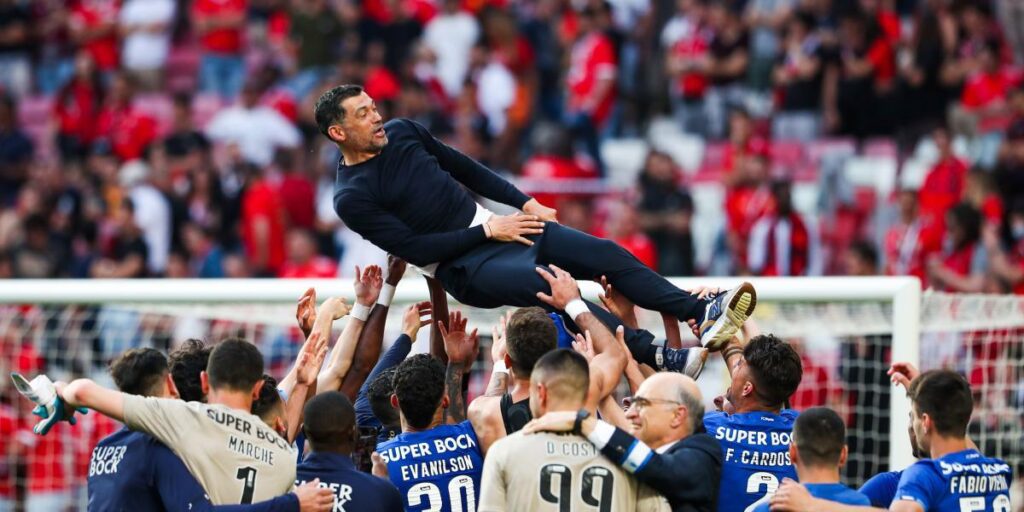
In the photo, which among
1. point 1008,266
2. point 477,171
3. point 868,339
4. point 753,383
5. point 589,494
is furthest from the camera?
point 1008,266

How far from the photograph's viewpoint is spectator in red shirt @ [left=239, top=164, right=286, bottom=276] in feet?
53.4

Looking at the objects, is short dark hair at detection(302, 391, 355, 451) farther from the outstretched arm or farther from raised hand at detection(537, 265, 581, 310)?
raised hand at detection(537, 265, 581, 310)

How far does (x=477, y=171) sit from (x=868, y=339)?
4.27 metres

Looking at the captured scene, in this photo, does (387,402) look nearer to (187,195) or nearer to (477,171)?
(477,171)

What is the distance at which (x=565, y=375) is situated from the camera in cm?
636

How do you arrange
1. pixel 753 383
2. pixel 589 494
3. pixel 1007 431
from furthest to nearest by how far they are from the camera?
pixel 1007 431 < pixel 753 383 < pixel 589 494

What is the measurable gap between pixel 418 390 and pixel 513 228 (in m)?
1.10

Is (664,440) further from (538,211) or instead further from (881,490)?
(538,211)

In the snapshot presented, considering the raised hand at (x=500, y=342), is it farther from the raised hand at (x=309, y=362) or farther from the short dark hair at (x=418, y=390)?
the raised hand at (x=309, y=362)

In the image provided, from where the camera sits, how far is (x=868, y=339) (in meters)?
11.2

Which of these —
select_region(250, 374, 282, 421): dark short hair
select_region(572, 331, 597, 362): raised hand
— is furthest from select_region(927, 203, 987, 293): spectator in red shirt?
select_region(250, 374, 282, 421): dark short hair

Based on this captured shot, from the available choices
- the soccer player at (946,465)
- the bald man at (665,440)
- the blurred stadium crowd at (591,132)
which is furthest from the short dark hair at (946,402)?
the blurred stadium crowd at (591,132)

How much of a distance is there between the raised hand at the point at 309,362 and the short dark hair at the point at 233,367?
899 millimetres

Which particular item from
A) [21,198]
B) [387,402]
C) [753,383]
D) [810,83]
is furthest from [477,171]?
[21,198]
